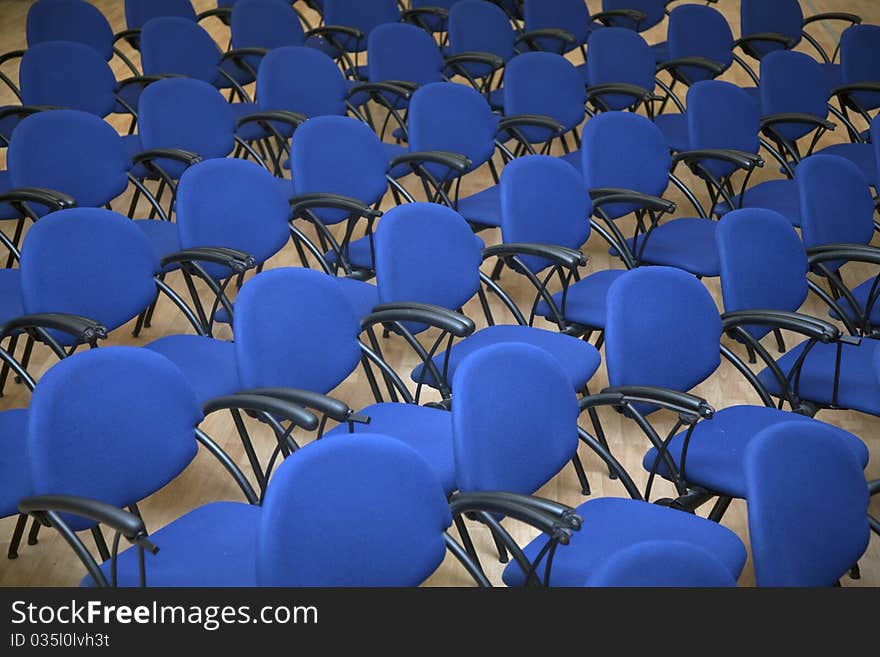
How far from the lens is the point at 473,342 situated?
12.9ft

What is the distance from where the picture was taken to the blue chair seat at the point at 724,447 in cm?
320

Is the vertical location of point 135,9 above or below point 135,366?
above

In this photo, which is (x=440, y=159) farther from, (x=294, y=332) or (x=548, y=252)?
(x=294, y=332)

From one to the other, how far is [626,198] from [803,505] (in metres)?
2.24

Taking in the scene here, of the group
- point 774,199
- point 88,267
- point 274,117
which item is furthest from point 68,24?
point 774,199

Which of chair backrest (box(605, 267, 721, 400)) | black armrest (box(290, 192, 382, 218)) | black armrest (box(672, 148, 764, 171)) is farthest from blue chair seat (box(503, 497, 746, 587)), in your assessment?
black armrest (box(672, 148, 764, 171))

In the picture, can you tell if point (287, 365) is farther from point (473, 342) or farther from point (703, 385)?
point (703, 385)

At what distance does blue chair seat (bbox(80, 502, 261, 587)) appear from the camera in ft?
8.74

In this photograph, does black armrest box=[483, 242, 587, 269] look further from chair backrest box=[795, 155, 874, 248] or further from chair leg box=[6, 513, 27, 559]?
chair leg box=[6, 513, 27, 559]

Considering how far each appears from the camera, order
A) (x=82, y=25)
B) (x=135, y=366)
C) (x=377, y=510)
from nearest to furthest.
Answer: (x=377, y=510) → (x=135, y=366) → (x=82, y=25)

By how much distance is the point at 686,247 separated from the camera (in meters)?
4.71
